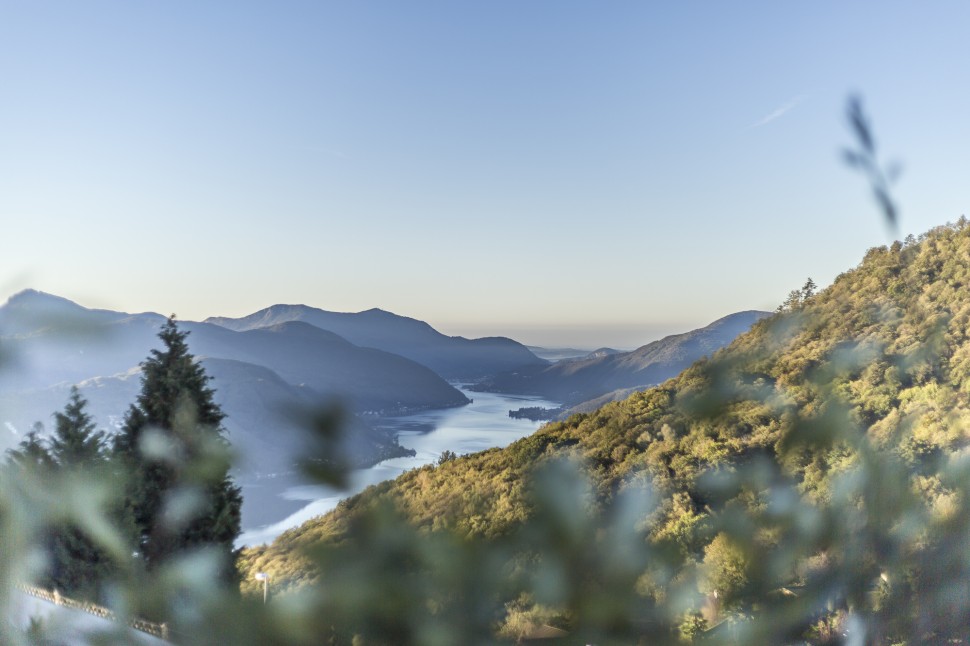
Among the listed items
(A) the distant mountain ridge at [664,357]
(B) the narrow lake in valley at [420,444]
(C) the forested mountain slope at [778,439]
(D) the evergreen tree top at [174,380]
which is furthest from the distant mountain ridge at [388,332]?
(D) the evergreen tree top at [174,380]

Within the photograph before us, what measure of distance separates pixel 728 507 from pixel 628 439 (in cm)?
60

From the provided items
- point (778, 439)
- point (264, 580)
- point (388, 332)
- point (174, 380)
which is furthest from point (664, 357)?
point (174, 380)

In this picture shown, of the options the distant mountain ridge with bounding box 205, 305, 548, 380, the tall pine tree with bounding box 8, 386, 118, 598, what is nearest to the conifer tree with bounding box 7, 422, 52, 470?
the tall pine tree with bounding box 8, 386, 118, 598

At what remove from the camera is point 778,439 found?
0.82m

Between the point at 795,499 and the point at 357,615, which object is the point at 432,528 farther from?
the point at 795,499

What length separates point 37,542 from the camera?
928mm

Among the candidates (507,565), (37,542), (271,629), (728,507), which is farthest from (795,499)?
(37,542)

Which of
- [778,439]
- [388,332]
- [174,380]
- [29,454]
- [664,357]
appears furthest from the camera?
[174,380]

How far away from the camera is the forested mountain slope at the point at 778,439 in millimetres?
773

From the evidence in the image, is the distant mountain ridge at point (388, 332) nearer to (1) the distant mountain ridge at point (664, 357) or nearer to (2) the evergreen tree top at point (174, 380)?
(1) the distant mountain ridge at point (664, 357)

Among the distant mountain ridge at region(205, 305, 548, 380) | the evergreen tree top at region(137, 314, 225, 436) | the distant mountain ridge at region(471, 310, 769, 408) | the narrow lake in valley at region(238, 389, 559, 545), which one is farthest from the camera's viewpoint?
the evergreen tree top at region(137, 314, 225, 436)

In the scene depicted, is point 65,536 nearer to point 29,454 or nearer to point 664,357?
point 29,454

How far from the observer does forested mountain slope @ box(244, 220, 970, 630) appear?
0.77m

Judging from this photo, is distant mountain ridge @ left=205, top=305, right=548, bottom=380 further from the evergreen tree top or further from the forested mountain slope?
the evergreen tree top
